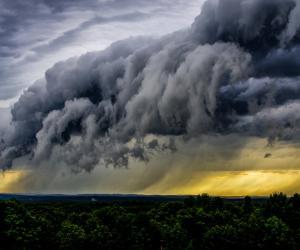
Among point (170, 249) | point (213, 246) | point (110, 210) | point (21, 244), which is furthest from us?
point (110, 210)

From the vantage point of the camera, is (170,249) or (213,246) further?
(170,249)

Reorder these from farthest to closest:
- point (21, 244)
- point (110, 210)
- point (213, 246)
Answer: point (110, 210) < point (213, 246) < point (21, 244)

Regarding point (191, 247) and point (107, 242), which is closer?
point (191, 247)

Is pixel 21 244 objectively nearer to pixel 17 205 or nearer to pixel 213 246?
pixel 17 205

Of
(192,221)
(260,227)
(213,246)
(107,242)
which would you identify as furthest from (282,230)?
(107,242)

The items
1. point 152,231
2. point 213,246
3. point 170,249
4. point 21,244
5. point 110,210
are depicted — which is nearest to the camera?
point 21,244

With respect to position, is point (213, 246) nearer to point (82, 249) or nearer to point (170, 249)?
point (170, 249)

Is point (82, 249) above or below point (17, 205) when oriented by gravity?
below

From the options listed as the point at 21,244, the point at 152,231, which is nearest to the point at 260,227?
the point at 152,231

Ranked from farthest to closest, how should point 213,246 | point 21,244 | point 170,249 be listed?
point 170,249 < point 213,246 < point 21,244
